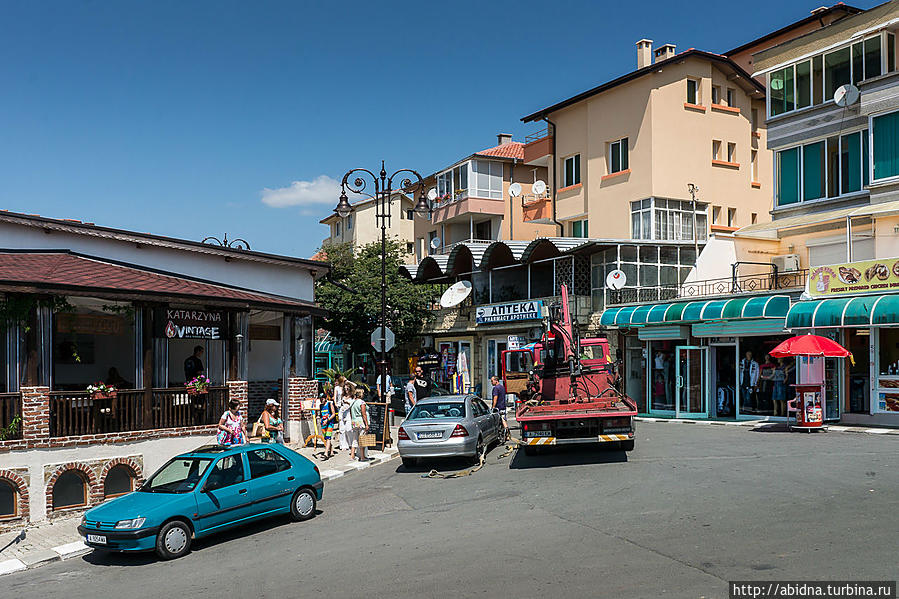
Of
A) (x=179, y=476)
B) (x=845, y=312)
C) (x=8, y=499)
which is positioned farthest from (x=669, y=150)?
(x=8, y=499)

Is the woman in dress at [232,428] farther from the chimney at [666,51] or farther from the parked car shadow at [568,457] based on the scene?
the chimney at [666,51]

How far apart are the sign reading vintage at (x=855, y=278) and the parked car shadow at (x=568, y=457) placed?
31.5ft

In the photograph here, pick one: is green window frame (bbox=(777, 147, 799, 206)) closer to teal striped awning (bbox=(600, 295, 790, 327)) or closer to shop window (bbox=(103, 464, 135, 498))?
teal striped awning (bbox=(600, 295, 790, 327))

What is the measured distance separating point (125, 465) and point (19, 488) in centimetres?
205

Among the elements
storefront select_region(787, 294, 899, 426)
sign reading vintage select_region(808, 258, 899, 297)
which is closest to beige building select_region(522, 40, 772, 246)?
sign reading vintage select_region(808, 258, 899, 297)

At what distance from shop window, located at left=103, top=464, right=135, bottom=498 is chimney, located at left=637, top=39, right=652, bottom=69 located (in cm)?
3249

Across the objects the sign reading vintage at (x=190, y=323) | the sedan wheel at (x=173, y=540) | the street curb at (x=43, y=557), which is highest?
the sign reading vintage at (x=190, y=323)

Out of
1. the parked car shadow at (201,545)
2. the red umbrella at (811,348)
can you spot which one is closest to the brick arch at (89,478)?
the parked car shadow at (201,545)

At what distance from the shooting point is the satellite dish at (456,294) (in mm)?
38094

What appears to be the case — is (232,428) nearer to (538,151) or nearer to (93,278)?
(93,278)

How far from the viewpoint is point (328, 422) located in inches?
792

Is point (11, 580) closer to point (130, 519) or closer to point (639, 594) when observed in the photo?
point (130, 519)

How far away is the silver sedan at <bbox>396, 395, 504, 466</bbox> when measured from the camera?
54.2 feet

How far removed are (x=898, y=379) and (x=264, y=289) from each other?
17694 mm
